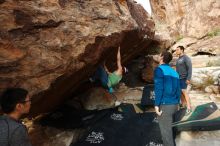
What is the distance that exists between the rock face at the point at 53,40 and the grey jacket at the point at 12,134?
1.88 metres

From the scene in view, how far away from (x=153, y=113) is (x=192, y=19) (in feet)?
39.5

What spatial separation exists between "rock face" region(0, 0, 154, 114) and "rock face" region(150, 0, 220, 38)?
38.9ft

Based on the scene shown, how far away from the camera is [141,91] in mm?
7879

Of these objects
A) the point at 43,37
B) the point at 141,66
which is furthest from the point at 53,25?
the point at 141,66

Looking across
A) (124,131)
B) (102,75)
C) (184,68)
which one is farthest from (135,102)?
(184,68)

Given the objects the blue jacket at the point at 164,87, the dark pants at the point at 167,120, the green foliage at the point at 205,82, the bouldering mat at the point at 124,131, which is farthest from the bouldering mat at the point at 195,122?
the green foliage at the point at 205,82

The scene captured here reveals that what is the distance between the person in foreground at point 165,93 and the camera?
4.07 m

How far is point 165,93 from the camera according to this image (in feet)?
13.4

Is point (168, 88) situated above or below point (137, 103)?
above

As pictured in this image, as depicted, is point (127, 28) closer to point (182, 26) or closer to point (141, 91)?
point (141, 91)

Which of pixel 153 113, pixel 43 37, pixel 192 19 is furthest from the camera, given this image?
pixel 192 19

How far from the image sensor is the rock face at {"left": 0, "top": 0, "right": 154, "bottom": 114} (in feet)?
13.5

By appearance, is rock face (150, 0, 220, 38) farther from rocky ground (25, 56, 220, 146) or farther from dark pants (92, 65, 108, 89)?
dark pants (92, 65, 108, 89)

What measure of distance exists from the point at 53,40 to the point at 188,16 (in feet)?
46.9
